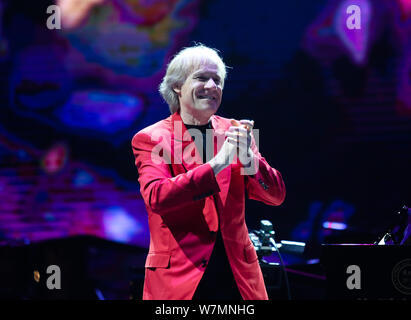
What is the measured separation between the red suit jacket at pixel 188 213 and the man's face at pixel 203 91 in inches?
5.9

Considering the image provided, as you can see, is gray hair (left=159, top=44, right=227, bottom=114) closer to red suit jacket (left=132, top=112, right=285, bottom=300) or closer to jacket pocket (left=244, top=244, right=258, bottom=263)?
red suit jacket (left=132, top=112, right=285, bottom=300)

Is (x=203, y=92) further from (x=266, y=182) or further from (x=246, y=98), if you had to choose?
(x=246, y=98)

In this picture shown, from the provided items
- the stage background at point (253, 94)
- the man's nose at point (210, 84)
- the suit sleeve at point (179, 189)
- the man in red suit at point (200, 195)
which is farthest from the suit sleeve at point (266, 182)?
the stage background at point (253, 94)

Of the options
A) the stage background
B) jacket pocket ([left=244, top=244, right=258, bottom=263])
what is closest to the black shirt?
jacket pocket ([left=244, top=244, right=258, bottom=263])

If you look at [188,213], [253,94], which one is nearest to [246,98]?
[253,94]

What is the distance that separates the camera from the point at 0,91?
475cm

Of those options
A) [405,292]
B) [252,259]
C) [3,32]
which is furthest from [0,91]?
[405,292]

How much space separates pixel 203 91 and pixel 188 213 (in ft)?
1.77

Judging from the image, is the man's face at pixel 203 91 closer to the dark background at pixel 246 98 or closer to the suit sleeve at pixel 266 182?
the suit sleeve at pixel 266 182

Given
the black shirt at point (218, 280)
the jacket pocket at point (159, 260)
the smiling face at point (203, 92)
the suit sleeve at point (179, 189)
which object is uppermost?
the smiling face at point (203, 92)

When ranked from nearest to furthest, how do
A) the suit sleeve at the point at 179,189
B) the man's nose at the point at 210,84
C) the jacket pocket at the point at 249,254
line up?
the suit sleeve at the point at 179,189
the jacket pocket at the point at 249,254
the man's nose at the point at 210,84

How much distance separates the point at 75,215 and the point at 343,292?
121 inches

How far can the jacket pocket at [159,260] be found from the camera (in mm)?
1901

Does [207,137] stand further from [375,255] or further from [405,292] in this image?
[405,292]
